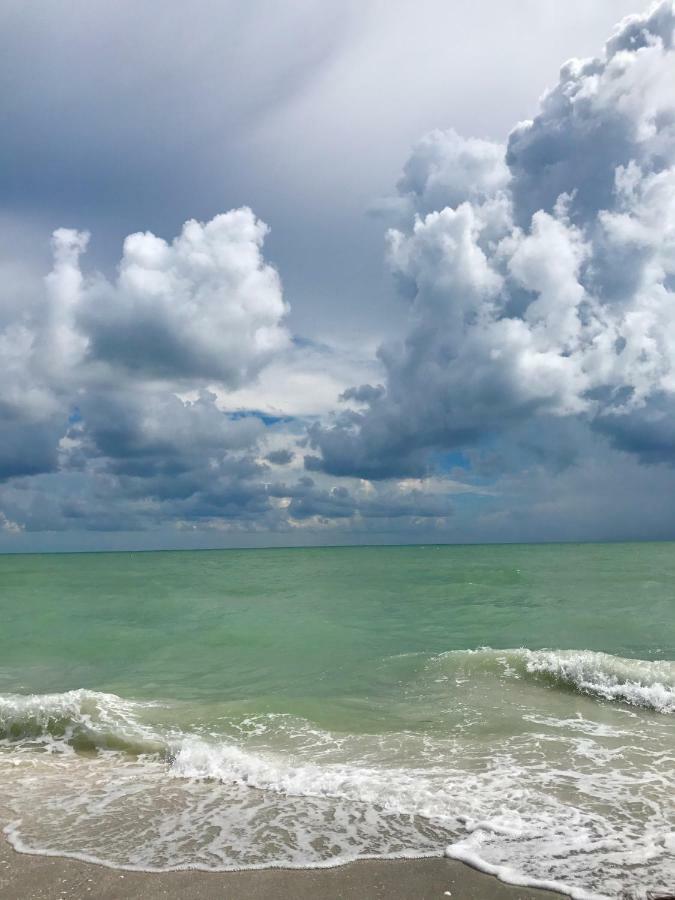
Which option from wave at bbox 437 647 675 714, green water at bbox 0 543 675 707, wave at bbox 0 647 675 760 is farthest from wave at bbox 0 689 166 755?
wave at bbox 437 647 675 714

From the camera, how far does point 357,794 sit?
7.80 m

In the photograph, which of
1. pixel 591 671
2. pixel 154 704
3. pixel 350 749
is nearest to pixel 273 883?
pixel 350 749

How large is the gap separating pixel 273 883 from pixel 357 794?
240cm

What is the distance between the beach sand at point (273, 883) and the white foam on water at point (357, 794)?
17cm

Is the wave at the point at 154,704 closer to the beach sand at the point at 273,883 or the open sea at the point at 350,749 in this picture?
the open sea at the point at 350,749

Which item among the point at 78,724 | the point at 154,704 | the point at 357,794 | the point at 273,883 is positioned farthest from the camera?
the point at 154,704

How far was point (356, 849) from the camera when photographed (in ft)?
20.5

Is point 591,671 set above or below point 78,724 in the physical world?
above

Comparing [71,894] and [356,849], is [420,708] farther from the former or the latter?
[71,894]

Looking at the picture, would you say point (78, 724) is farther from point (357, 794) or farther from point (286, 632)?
point (286, 632)

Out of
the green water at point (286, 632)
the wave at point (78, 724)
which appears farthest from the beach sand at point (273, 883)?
the green water at point (286, 632)

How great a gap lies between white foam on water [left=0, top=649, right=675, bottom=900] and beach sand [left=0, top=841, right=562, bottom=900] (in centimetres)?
17

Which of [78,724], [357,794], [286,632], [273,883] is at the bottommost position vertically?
[286,632]

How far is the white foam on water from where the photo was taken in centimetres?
608
